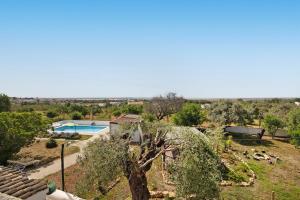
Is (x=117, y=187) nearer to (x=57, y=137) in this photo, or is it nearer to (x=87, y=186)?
(x=87, y=186)

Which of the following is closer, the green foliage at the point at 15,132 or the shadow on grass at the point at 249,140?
the green foliage at the point at 15,132

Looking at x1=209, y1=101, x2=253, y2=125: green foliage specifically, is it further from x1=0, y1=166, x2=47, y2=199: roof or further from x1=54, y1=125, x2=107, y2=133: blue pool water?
x1=0, y1=166, x2=47, y2=199: roof

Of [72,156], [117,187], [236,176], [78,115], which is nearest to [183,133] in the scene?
[117,187]

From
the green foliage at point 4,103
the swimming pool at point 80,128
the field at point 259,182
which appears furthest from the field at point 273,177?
the green foliage at point 4,103

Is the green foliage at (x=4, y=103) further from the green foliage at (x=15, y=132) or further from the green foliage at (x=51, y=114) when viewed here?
the green foliage at (x=15, y=132)

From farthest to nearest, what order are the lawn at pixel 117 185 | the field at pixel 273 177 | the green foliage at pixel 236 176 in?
the green foliage at pixel 236 176, the field at pixel 273 177, the lawn at pixel 117 185

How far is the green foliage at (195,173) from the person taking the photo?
14.2 m

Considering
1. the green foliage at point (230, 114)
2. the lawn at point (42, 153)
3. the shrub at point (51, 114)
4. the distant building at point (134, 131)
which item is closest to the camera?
the distant building at point (134, 131)

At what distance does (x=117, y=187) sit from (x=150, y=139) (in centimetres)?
572

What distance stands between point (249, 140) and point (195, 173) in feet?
94.7

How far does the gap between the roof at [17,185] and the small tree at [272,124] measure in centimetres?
3481

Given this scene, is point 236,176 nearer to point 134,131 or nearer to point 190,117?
point 134,131

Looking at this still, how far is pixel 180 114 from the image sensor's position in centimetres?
4300

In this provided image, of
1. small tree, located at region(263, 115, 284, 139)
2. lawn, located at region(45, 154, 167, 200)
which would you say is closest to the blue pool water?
lawn, located at region(45, 154, 167, 200)
